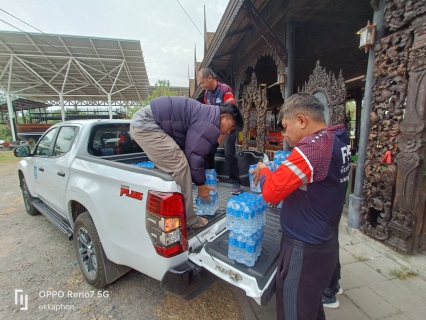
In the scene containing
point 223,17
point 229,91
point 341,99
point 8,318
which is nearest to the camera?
point 8,318

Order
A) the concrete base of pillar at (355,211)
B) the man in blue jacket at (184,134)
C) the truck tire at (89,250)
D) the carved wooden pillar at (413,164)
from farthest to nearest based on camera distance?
1. the concrete base of pillar at (355,211)
2. the carved wooden pillar at (413,164)
3. the truck tire at (89,250)
4. the man in blue jacket at (184,134)

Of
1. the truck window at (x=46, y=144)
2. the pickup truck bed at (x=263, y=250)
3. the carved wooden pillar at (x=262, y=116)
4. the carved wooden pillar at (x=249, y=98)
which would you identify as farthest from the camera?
the carved wooden pillar at (x=249, y=98)

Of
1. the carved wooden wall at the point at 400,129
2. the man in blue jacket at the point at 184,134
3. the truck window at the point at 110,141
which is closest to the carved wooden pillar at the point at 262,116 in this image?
the carved wooden wall at the point at 400,129

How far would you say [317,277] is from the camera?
1.26m

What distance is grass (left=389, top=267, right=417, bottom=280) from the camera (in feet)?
7.99

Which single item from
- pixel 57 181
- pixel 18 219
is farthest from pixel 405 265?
pixel 18 219

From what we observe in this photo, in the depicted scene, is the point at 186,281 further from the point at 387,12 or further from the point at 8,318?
the point at 387,12

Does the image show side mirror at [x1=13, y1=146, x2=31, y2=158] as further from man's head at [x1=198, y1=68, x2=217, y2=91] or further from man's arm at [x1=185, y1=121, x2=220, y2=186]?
man's arm at [x1=185, y1=121, x2=220, y2=186]

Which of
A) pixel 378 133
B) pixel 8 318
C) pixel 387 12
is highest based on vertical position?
pixel 387 12

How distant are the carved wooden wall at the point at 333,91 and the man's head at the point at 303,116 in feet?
8.67

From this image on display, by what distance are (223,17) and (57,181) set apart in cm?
430

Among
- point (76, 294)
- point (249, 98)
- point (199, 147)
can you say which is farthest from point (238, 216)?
point (249, 98)

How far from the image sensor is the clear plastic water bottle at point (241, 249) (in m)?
1.50

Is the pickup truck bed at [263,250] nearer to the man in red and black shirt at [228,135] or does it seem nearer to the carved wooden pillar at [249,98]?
the man in red and black shirt at [228,135]
